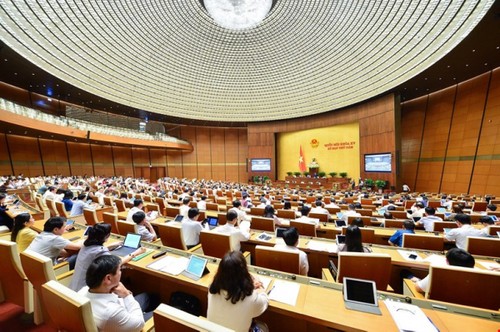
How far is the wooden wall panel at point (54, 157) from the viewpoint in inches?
706

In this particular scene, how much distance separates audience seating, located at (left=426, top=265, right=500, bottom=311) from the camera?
2.10 m

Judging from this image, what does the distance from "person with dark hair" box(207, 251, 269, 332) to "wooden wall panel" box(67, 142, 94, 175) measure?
77.9ft

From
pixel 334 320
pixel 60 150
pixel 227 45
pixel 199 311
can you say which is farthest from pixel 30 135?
pixel 334 320

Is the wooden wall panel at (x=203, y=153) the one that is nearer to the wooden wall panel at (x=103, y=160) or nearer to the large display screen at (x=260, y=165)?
the large display screen at (x=260, y=165)

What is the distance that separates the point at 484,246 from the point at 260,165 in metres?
22.3

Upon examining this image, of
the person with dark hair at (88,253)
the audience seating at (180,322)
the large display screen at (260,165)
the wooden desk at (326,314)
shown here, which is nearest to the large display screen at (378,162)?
the large display screen at (260,165)

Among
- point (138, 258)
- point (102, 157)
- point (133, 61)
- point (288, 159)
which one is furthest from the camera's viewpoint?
point (288, 159)

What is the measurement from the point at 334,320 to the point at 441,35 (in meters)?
14.3

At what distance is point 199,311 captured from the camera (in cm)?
260

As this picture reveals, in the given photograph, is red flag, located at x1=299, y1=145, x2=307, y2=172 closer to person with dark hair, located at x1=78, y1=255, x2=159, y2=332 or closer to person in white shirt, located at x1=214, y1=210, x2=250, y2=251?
person in white shirt, located at x1=214, y1=210, x2=250, y2=251

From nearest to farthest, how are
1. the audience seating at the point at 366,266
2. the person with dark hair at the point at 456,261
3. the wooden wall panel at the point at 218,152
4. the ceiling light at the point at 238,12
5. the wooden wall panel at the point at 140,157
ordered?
the person with dark hair at the point at 456,261
the audience seating at the point at 366,266
the ceiling light at the point at 238,12
the wooden wall panel at the point at 140,157
the wooden wall panel at the point at 218,152

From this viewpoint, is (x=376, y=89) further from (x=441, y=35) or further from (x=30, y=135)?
(x=30, y=135)

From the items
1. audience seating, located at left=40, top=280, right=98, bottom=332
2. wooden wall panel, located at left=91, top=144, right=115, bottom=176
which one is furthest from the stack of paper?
wooden wall panel, located at left=91, top=144, right=115, bottom=176

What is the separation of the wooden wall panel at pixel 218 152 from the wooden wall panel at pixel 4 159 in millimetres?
18401
